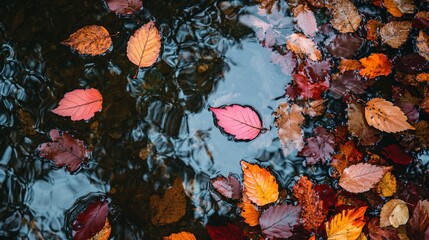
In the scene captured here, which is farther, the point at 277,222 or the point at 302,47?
the point at 302,47

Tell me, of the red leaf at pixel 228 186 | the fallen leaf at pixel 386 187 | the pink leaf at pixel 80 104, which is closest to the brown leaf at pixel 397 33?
the fallen leaf at pixel 386 187

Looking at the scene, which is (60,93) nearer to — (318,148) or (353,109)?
(318,148)

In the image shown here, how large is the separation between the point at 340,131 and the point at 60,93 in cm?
158

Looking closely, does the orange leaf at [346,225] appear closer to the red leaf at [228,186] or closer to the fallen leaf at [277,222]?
the fallen leaf at [277,222]

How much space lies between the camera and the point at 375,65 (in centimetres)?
208

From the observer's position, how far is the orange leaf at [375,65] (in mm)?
2070

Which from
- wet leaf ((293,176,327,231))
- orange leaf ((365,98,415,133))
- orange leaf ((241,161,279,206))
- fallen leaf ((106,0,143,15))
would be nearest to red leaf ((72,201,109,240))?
orange leaf ((241,161,279,206))

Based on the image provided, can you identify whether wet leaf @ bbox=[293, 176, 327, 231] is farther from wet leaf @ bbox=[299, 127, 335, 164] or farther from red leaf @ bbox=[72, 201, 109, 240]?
red leaf @ bbox=[72, 201, 109, 240]

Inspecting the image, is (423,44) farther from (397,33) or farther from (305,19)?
(305,19)

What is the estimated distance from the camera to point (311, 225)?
5.94ft

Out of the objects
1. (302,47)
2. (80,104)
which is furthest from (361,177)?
(80,104)

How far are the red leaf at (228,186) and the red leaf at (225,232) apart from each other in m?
0.16

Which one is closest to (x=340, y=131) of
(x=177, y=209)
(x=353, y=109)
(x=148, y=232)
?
(x=353, y=109)

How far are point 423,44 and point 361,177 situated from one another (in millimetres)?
928
